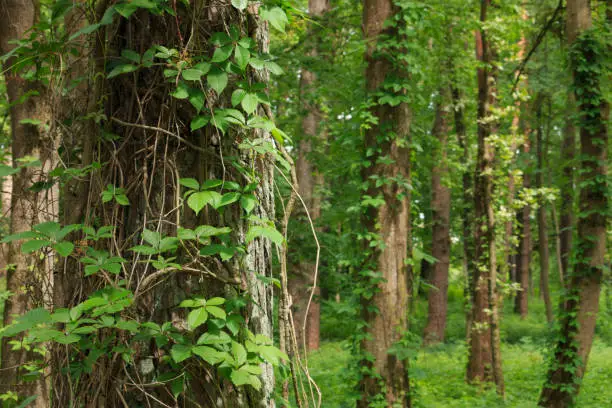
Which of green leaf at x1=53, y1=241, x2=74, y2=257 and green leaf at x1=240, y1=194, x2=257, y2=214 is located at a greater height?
green leaf at x1=240, y1=194, x2=257, y2=214

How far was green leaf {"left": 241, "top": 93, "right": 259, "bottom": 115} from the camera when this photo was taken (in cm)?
213

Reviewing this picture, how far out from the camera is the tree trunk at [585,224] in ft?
27.8

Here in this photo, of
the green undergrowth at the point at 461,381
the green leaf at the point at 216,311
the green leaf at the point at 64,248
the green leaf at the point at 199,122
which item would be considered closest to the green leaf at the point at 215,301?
the green leaf at the point at 216,311

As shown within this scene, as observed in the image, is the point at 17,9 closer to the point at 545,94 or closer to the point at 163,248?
the point at 163,248

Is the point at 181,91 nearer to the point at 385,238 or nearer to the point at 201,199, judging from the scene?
the point at 201,199

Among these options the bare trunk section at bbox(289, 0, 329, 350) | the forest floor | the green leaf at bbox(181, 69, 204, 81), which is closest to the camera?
the green leaf at bbox(181, 69, 204, 81)

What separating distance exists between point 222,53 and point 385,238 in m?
4.68

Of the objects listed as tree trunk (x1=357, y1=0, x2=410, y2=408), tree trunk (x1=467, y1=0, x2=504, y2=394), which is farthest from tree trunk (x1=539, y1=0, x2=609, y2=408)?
tree trunk (x1=357, y1=0, x2=410, y2=408)

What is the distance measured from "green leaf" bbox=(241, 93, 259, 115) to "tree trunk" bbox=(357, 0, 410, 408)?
4423mm

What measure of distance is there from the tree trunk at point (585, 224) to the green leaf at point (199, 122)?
785 cm

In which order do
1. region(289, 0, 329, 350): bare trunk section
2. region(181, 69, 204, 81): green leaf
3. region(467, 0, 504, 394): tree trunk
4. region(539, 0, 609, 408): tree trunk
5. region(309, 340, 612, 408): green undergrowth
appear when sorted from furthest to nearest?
region(289, 0, 329, 350): bare trunk section → region(467, 0, 504, 394): tree trunk → region(309, 340, 612, 408): green undergrowth → region(539, 0, 609, 408): tree trunk → region(181, 69, 204, 81): green leaf

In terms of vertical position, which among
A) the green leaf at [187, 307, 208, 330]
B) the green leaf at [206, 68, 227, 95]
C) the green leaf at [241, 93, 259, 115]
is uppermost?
the green leaf at [206, 68, 227, 95]

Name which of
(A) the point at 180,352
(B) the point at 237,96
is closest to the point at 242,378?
(A) the point at 180,352

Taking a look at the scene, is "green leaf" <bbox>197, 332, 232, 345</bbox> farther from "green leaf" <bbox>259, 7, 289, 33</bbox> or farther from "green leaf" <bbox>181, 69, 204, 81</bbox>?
"green leaf" <bbox>259, 7, 289, 33</bbox>
